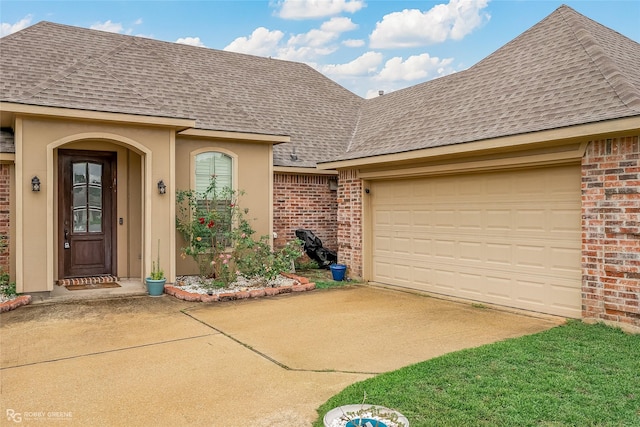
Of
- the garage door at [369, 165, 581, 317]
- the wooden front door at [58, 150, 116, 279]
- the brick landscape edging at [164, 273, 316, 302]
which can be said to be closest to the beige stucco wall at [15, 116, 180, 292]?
the wooden front door at [58, 150, 116, 279]

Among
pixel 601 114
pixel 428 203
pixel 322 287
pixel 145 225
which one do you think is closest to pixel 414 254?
pixel 428 203

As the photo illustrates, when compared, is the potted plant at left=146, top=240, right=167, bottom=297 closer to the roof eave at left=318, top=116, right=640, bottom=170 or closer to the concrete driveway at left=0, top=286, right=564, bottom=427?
the concrete driveway at left=0, top=286, right=564, bottom=427

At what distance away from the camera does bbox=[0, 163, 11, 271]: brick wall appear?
877 centimetres

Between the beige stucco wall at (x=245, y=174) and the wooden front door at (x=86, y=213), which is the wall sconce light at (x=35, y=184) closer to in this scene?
the wooden front door at (x=86, y=213)

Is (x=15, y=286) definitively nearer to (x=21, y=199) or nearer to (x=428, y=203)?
(x=21, y=199)

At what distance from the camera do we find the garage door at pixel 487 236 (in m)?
6.74

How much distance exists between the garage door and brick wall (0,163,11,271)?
6894 mm

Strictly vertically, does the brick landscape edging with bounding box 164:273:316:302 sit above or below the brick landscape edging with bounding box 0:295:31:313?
below

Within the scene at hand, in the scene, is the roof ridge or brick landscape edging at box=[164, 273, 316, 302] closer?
the roof ridge

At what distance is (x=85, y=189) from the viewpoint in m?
9.55

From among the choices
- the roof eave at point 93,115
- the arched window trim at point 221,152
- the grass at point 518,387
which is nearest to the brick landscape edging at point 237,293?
the arched window trim at point 221,152

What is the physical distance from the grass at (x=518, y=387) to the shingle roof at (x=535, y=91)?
2.85m

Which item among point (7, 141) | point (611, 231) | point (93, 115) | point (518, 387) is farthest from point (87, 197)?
point (611, 231)

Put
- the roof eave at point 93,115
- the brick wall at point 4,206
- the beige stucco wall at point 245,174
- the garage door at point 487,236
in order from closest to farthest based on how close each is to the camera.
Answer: the garage door at point 487,236
the roof eave at point 93,115
the brick wall at point 4,206
the beige stucco wall at point 245,174
